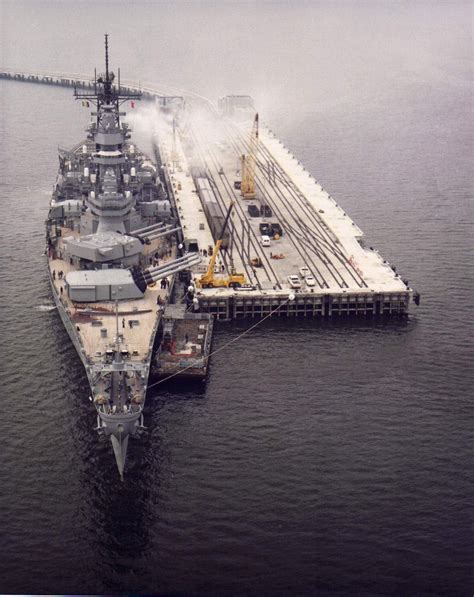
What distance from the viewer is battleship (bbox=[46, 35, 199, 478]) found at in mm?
83625

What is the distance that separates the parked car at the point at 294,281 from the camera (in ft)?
365

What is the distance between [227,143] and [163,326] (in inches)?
3748

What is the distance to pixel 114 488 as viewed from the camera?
245ft

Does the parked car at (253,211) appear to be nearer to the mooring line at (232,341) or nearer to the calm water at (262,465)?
the calm water at (262,465)

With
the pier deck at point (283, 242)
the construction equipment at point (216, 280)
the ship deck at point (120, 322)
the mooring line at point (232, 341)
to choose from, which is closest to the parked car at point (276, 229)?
the pier deck at point (283, 242)

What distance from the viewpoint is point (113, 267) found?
4154 inches

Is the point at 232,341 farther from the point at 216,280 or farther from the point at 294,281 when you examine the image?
the point at 294,281

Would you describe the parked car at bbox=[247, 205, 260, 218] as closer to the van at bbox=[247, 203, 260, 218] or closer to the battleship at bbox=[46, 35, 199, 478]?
the van at bbox=[247, 203, 260, 218]

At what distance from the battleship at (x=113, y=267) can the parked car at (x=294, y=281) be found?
38.8 feet

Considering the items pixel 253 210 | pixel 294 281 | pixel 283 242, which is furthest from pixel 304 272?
pixel 253 210


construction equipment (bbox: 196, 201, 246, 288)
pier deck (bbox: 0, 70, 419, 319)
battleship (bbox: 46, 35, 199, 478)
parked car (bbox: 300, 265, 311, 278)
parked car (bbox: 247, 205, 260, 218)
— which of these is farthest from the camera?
parked car (bbox: 247, 205, 260, 218)

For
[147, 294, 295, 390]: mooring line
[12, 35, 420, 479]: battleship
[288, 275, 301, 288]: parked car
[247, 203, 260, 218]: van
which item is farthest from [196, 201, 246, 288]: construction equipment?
[247, 203, 260, 218]: van

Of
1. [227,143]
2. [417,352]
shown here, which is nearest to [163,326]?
[417,352]

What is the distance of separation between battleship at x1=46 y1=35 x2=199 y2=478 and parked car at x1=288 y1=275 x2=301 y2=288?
11821 millimetres
